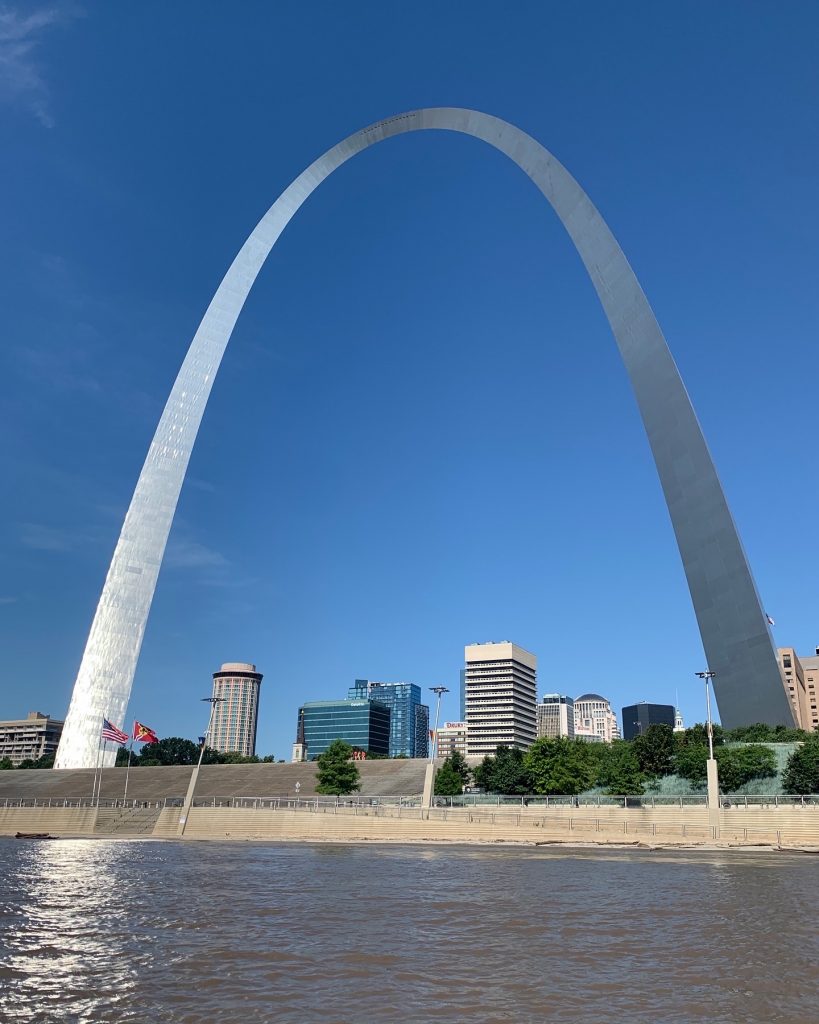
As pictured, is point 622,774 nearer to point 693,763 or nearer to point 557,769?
point 557,769

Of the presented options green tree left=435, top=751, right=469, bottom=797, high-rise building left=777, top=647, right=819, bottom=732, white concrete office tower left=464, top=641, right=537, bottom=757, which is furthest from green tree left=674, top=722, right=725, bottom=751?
white concrete office tower left=464, top=641, right=537, bottom=757

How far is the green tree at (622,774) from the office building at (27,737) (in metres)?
165

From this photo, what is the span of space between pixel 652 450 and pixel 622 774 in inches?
624

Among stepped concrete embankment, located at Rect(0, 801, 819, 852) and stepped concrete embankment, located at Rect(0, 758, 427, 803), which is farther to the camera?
stepped concrete embankment, located at Rect(0, 758, 427, 803)

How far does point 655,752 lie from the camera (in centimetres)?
4369

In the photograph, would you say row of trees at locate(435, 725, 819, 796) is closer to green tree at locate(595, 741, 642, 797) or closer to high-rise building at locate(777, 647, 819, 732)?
green tree at locate(595, 741, 642, 797)

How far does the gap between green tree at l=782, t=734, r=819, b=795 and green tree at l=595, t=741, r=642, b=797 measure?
6522mm

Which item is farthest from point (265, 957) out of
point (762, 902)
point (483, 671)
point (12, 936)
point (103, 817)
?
point (483, 671)

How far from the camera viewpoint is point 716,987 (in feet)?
26.1

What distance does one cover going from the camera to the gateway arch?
3612 centimetres

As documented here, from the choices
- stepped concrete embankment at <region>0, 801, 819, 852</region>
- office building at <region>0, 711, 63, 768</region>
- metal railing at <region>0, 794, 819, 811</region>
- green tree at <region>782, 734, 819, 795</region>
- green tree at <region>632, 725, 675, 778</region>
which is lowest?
stepped concrete embankment at <region>0, 801, 819, 852</region>

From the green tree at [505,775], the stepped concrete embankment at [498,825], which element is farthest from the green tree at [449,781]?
the stepped concrete embankment at [498,825]

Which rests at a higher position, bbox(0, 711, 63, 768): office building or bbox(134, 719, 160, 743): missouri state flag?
bbox(0, 711, 63, 768): office building

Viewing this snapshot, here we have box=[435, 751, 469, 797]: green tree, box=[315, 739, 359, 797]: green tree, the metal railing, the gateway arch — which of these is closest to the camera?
the metal railing
